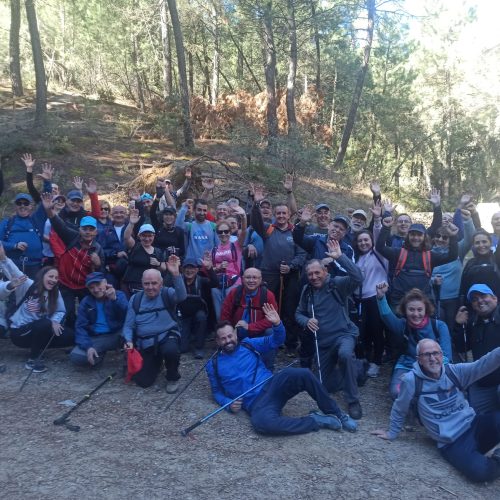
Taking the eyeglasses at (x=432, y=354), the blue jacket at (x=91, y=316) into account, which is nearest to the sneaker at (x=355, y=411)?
the eyeglasses at (x=432, y=354)

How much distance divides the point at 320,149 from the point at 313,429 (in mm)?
11317

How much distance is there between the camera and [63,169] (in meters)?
14.2

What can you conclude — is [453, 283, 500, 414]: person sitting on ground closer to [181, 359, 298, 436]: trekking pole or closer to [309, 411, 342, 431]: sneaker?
[309, 411, 342, 431]: sneaker

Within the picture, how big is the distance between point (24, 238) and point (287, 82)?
18.3 m

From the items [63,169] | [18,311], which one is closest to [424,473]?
[18,311]

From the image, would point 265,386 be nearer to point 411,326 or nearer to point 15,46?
point 411,326

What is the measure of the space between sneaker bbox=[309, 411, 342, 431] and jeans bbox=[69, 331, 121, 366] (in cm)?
279

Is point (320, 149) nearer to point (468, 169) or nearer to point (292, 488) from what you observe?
point (292, 488)

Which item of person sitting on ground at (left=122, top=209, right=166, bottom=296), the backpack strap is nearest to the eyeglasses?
the backpack strap

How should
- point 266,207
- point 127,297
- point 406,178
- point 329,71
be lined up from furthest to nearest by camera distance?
point 406,178 < point 329,71 < point 266,207 < point 127,297

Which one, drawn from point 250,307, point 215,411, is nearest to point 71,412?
point 215,411

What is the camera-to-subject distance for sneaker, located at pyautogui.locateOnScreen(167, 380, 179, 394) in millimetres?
5707

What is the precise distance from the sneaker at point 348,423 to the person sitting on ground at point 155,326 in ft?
6.70

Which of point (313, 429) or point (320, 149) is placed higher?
point (320, 149)
